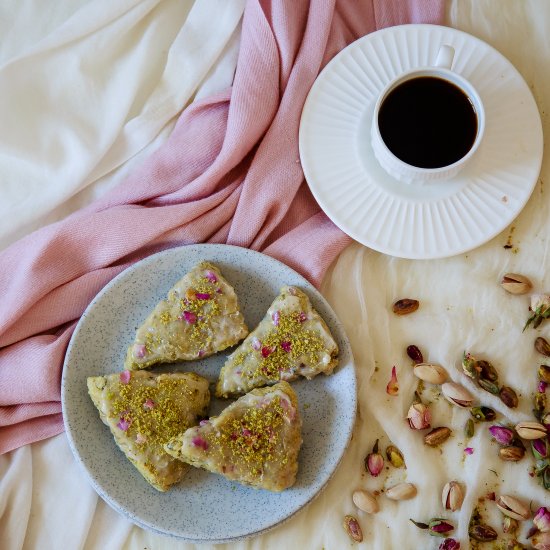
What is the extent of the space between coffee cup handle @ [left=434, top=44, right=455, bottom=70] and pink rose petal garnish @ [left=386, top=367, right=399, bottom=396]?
619 mm

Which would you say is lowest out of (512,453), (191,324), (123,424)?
(512,453)

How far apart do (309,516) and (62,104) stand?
103cm

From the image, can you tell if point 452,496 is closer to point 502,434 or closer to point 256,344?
point 502,434

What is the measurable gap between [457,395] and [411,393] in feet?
0.31

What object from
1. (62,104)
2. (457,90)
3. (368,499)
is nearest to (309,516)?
(368,499)

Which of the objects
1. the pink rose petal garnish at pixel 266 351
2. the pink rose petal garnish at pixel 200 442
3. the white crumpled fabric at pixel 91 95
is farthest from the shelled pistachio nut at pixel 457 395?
the white crumpled fabric at pixel 91 95

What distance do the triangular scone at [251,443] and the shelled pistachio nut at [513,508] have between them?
0.44m

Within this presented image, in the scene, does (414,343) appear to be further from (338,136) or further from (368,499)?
(338,136)

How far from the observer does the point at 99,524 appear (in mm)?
1563

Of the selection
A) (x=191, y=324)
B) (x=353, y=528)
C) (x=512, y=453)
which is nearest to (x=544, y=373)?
(x=512, y=453)

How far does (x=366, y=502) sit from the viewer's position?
1.55 metres

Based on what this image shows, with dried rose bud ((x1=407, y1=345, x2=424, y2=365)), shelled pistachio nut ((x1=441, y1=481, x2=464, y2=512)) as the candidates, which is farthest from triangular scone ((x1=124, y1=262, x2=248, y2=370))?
shelled pistachio nut ((x1=441, y1=481, x2=464, y2=512))

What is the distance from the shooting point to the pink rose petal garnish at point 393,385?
1.59 metres

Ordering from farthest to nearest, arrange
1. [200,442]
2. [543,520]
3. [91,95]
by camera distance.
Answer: [91,95] → [543,520] → [200,442]
